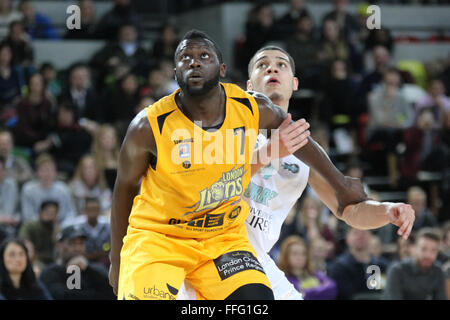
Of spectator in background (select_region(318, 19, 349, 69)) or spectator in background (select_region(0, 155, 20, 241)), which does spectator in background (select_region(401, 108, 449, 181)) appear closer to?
spectator in background (select_region(318, 19, 349, 69))

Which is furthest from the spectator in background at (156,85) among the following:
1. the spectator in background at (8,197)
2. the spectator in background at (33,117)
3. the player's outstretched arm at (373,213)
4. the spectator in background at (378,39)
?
the player's outstretched arm at (373,213)

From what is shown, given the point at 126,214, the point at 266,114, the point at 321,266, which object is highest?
the point at 266,114

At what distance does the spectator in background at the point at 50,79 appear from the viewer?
30.7 feet

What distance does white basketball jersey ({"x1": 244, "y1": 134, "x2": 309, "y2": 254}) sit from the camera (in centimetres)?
432

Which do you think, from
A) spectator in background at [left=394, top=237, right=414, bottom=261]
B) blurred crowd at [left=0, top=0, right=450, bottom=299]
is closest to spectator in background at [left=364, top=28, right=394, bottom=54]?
blurred crowd at [left=0, top=0, right=450, bottom=299]

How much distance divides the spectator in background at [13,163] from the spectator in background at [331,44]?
4625 mm

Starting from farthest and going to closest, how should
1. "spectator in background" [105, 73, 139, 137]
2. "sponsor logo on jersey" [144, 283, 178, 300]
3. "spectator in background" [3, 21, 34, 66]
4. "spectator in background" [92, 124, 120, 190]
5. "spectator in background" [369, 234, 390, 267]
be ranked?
1. "spectator in background" [3, 21, 34, 66]
2. "spectator in background" [105, 73, 139, 137]
3. "spectator in background" [92, 124, 120, 190]
4. "spectator in background" [369, 234, 390, 267]
5. "sponsor logo on jersey" [144, 283, 178, 300]

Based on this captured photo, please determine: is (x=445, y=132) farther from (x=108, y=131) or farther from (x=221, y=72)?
(x=221, y=72)

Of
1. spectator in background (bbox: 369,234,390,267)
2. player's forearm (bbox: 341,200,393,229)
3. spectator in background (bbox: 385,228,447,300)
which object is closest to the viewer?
player's forearm (bbox: 341,200,393,229)

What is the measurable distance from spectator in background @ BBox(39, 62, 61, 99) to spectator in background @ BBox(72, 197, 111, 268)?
7.79 ft

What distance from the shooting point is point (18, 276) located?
20.0 ft

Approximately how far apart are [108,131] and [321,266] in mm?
2867

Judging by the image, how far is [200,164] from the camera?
11.3 ft
